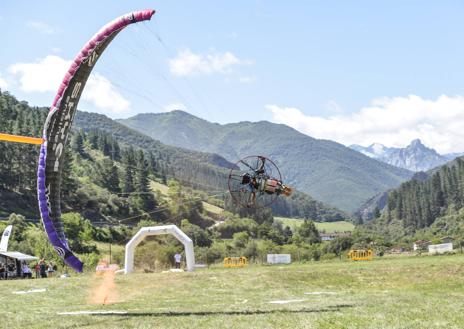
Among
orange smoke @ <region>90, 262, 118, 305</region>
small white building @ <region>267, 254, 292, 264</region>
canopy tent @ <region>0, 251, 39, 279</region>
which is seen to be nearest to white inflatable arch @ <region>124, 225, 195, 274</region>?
orange smoke @ <region>90, 262, 118, 305</region>

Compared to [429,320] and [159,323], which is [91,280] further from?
[429,320]

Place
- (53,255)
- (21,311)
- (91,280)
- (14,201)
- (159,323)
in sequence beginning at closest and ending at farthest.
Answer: (159,323) < (21,311) < (91,280) < (53,255) < (14,201)

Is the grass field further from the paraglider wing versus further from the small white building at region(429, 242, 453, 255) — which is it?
the small white building at region(429, 242, 453, 255)

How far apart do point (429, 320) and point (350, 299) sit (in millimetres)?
9350

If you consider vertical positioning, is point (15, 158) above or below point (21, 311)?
above

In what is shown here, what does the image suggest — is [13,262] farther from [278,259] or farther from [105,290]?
[278,259]

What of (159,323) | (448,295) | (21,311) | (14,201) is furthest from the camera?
(14,201)

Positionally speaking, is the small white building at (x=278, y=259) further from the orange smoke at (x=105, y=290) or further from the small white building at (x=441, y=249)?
the orange smoke at (x=105, y=290)

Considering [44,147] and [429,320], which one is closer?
[429,320]

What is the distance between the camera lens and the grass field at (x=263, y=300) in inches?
1040

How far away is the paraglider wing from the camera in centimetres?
3238

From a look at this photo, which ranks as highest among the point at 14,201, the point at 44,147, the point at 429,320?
the point at 14,201

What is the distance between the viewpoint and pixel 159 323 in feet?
85.9

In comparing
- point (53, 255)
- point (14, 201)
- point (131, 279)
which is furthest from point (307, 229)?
point (131, 279)
